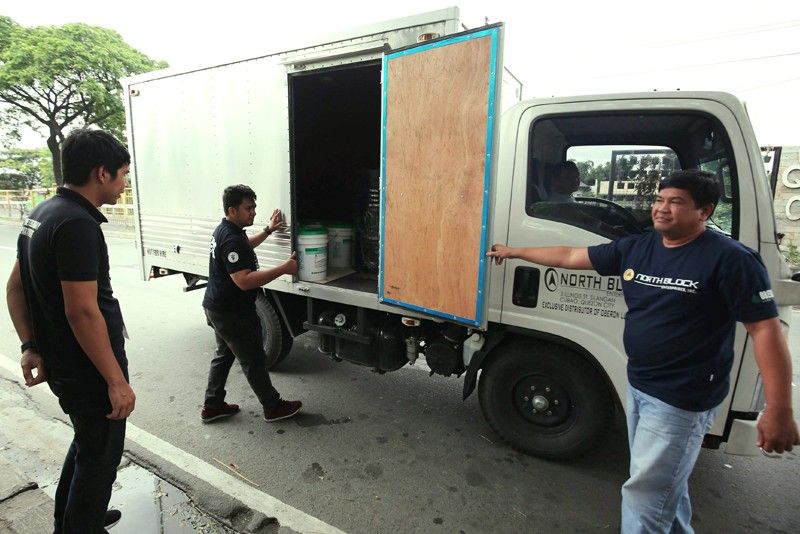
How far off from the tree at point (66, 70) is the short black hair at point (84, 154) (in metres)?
18.8

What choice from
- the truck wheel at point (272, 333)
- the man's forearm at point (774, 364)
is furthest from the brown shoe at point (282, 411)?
the man's forearm at point (774, 364)

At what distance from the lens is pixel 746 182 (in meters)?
2.15

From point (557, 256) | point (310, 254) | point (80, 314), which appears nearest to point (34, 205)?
point (310, 254)

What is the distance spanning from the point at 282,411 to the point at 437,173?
2162 mm

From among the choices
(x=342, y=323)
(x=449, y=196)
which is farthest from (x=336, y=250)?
(x=449, y=196)

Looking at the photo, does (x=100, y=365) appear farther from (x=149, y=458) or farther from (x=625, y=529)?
(x=625, y=529)

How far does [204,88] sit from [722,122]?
3.73 m

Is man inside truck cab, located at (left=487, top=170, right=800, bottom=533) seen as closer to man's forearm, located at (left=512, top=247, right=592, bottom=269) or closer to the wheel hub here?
man's forearm, located at (left=512, top=247, right=592, bottom=269)

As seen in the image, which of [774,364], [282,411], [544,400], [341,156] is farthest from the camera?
[341,156]

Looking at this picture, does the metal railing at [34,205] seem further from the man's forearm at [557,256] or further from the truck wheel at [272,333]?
the man's forearm at [557,256]

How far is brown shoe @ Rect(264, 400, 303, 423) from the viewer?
3.27 meters

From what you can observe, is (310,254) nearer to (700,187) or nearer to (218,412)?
(218,412)

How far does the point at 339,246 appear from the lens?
390cm

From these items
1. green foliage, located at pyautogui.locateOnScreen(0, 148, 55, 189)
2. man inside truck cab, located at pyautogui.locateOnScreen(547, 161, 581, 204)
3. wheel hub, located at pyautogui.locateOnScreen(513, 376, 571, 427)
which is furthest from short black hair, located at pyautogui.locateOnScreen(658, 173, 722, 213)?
green foliage, located at pyautogui.locateOnScreen(0, 148, 55, 189)
